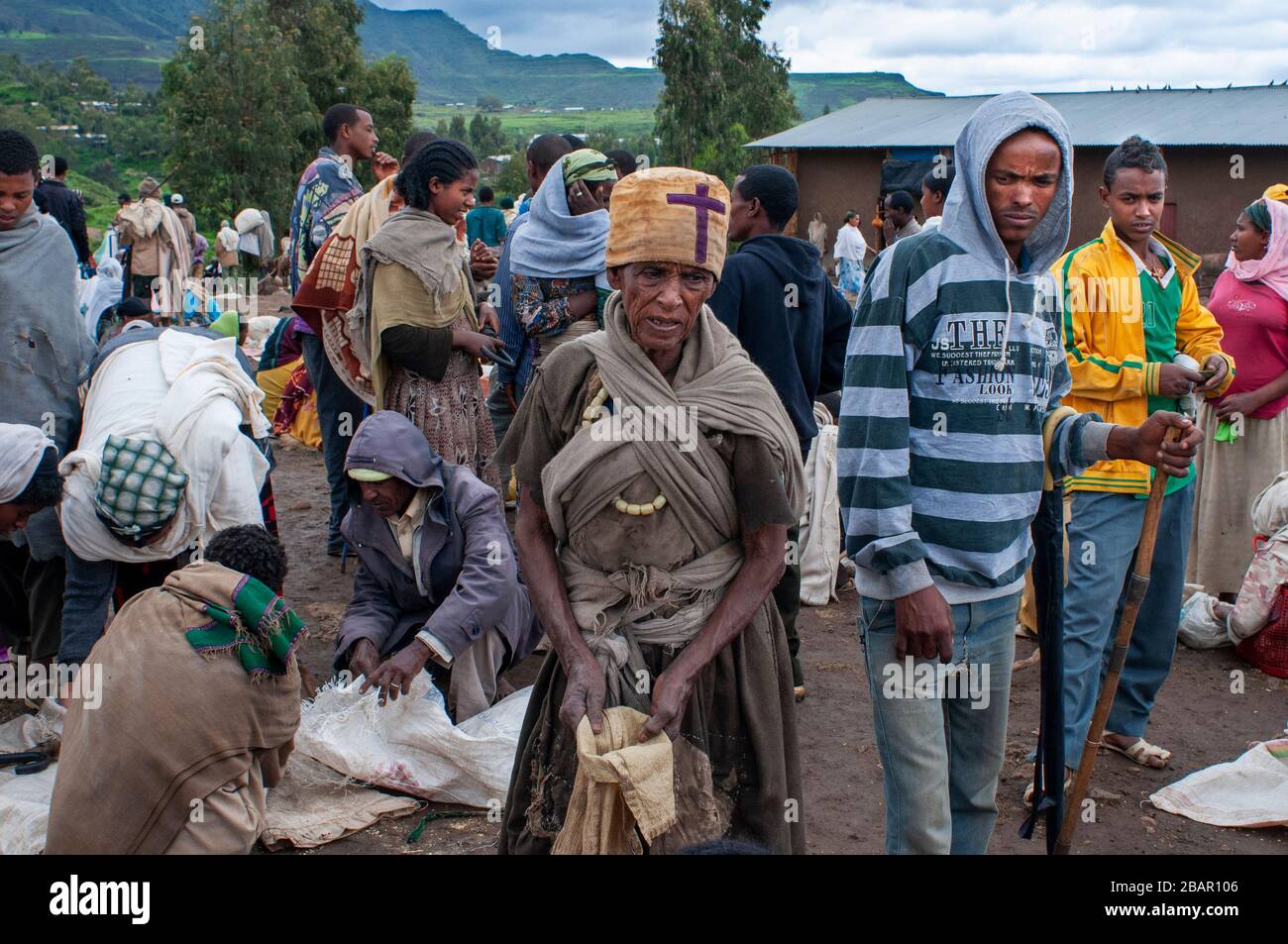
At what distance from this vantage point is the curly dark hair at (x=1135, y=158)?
13.1 ft

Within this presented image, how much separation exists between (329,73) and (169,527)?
94.4 ft

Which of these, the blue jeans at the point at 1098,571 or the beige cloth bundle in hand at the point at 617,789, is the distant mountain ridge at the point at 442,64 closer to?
the blue jeans at the point at 1098,571

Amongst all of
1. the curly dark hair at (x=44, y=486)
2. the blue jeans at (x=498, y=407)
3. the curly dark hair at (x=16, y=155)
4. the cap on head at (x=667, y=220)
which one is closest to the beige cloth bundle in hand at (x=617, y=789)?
the cap on head at (x=667, y=220)

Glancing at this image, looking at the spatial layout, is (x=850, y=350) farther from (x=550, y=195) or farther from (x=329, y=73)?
(x=329, y=73)

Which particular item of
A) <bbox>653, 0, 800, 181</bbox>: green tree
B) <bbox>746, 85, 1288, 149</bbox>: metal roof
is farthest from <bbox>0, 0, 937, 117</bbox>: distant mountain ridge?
<bbox>746, 85, 1288, 149</bbox>: metal roof

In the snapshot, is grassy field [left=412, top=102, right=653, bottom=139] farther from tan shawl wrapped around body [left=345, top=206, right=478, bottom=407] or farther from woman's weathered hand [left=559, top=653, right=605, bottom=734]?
woman's weathered hand [left=559, top=653, right=605, bottom=734]

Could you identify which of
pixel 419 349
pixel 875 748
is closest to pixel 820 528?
pixel 875 748

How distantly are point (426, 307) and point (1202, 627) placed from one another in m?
4.20

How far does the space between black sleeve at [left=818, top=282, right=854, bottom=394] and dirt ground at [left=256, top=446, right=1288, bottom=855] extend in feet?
4.91

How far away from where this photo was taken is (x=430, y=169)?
496 centimetres

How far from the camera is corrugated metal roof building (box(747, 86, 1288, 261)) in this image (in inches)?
754

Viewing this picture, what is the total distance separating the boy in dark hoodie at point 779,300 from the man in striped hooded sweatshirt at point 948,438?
5.92 ft

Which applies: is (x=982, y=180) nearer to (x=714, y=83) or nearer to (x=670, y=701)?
(x=670, y=701)
